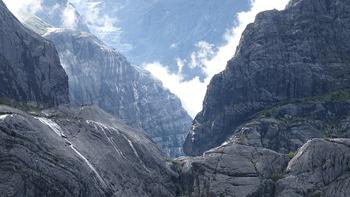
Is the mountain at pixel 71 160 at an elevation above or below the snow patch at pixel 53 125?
below

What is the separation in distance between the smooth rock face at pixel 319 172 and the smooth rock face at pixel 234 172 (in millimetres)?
3485

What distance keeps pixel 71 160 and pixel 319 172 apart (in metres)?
49.0

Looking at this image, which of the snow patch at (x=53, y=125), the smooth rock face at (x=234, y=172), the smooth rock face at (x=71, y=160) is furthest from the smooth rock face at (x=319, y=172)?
the snow patch at (x=53, y=125)

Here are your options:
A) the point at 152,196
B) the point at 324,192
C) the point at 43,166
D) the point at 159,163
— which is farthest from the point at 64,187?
the point at 324,192

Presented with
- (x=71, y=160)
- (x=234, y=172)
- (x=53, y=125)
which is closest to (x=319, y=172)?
(x=234, y=172)

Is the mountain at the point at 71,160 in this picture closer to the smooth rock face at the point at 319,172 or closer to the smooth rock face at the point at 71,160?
the smooth rock face at the point at 71,160

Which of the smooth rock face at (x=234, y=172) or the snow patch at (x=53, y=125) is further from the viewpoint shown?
the smooth rock face at (x=234, y=172)

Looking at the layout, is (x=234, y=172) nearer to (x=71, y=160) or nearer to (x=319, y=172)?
(x=319, y=172)

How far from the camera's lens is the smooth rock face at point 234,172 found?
132m

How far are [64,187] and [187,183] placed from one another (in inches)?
1529

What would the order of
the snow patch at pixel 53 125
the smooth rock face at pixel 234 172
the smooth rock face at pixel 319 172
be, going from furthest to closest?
the smooth rock face at pixel 234 172 < the smooth rock face at pixel 319 172 < the snow patch at pixel 53 125

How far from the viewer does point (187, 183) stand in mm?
145125

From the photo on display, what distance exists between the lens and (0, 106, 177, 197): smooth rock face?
110688 millimetres

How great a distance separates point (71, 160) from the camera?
385ft
